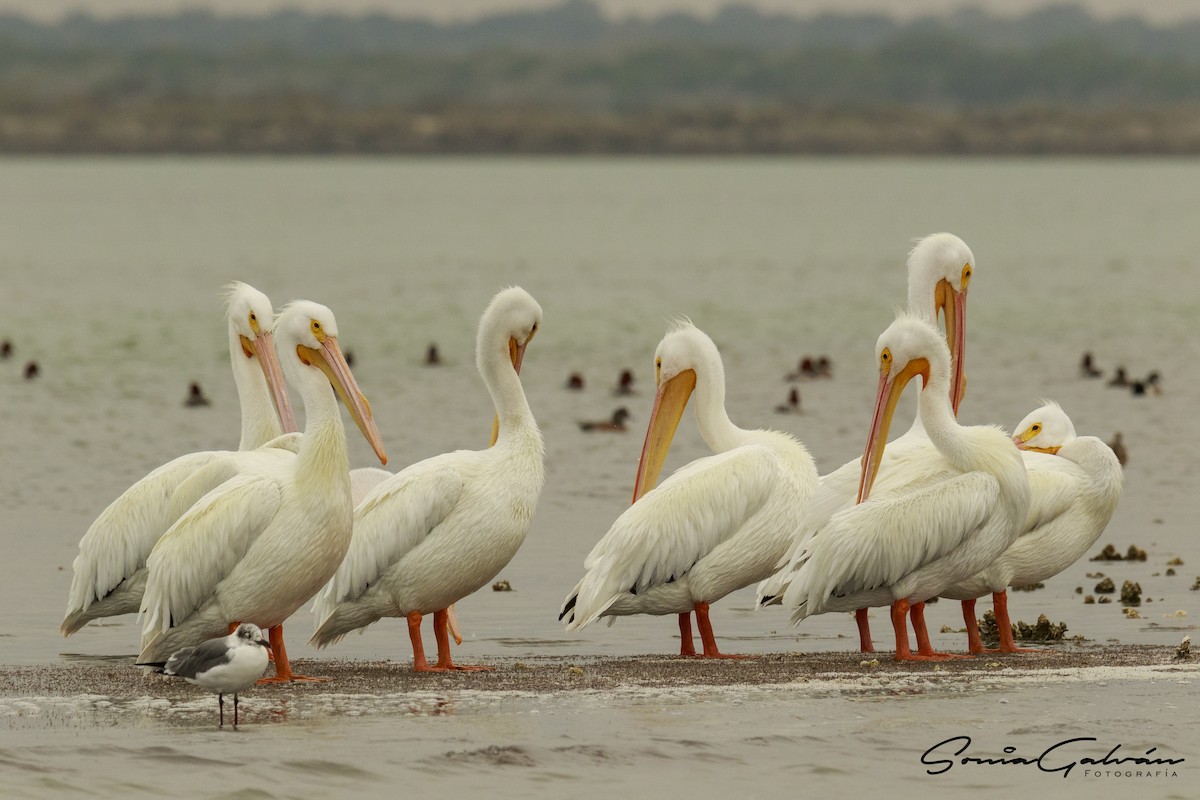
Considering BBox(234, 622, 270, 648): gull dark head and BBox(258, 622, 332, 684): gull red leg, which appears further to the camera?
BBox(258, 622, 332, 684): gull red leg

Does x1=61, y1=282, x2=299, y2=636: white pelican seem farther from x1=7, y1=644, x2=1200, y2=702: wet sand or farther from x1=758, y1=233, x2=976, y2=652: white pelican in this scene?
x1=758, y1=233, x2=976, y2=652: white pelican

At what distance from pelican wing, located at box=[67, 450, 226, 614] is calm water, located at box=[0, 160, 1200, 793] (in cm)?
56

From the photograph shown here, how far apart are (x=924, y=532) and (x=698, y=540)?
0.93 m

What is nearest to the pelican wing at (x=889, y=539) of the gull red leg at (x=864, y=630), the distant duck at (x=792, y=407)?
the gull red leg at (x=864, y=630)

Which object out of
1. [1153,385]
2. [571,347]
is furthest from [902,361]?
[571,347]

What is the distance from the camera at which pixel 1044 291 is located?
37594mm

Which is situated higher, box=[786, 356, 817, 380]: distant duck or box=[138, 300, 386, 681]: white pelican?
box=[786, 356, 817, 380]: distant duck

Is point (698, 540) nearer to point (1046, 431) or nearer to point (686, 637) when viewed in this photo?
point (686, 637)

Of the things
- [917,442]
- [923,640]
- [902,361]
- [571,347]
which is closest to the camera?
[923,640]

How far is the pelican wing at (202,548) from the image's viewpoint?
7.57 m

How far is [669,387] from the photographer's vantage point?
30.9 ft

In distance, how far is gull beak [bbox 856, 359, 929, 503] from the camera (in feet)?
27.4

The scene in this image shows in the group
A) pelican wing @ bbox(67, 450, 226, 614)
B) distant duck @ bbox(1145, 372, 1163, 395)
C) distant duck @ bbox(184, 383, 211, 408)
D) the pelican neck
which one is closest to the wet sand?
pelican wing @ bbox(67, 450, 226, 614)

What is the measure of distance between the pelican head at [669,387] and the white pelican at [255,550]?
2040 mm
